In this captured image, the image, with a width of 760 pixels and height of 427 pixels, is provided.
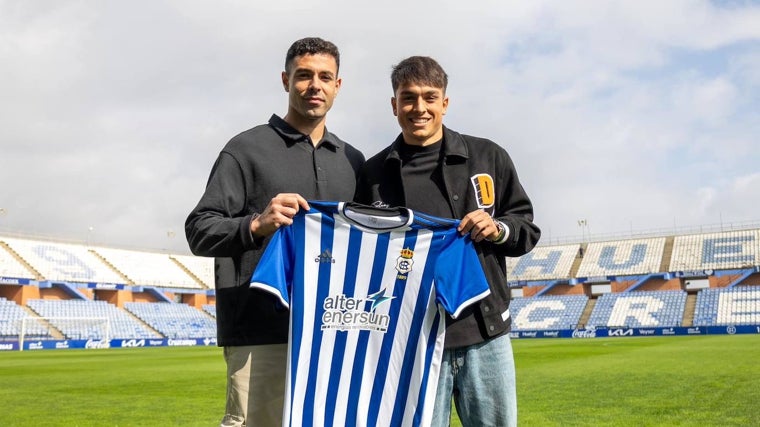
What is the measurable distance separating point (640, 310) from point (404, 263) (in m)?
43.5

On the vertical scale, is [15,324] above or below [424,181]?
below

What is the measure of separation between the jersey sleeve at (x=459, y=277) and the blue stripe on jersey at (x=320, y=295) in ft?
1.77

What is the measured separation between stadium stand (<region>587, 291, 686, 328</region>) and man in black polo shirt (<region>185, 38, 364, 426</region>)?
41.5 metres

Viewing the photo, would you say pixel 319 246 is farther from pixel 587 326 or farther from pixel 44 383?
pixel 587 326

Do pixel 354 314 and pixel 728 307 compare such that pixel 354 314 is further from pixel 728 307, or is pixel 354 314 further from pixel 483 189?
pixel 728 307

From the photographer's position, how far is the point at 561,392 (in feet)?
33.4

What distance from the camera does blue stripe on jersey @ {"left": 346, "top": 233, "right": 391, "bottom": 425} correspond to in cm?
306

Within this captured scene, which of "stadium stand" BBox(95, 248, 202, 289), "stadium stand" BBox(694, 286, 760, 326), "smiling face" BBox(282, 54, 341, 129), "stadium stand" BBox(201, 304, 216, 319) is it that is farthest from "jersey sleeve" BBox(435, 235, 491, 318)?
"stadium stand" BBox(201, 304, 216, 319)

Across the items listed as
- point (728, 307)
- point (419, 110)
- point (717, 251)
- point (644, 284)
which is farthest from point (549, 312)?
point (419, 110)

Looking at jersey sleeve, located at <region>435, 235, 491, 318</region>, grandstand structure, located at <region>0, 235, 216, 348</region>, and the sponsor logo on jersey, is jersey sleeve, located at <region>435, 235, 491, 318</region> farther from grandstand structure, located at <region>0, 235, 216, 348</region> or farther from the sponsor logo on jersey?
grandstand structure, located at <region>0, 235, 216, 348</region>

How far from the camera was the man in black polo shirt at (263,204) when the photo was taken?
295cm

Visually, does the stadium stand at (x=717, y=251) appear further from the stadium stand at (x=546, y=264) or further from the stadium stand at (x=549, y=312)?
the stadium stand at (x=549, y=312)

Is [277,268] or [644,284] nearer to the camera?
[277,268]

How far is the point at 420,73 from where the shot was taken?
3.05 metres
